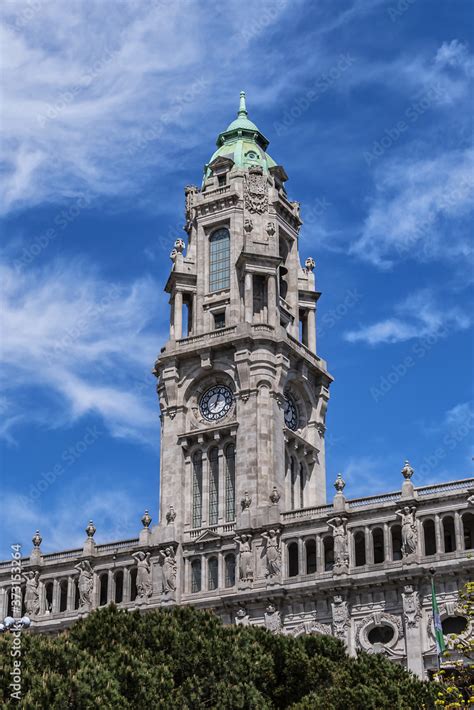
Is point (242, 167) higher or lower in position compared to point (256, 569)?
higher

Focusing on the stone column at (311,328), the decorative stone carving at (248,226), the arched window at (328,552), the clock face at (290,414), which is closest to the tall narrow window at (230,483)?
the clock face at (290,414)

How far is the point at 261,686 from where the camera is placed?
63500mm

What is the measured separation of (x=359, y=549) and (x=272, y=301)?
2286cm

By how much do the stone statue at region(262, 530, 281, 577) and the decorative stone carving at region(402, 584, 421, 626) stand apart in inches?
393

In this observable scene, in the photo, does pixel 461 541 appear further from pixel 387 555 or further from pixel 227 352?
pixel 227 352

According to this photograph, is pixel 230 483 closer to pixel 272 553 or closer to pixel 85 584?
pixel 272 553

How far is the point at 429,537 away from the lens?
8544cm

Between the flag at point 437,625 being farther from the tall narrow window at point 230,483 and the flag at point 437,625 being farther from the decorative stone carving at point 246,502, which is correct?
the tall narrow window at point 230,483

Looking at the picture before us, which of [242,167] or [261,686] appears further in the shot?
[242,167]

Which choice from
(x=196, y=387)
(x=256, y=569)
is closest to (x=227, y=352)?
(x=196, y=387)

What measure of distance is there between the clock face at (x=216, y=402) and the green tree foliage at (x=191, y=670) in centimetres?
3147

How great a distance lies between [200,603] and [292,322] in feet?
87.4

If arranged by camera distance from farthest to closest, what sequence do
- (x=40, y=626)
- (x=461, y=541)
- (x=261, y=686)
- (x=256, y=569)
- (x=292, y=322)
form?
(x=292, y=322)
(x=40, y=626)
(x=256, y=569)
(x=461, y=541)
(x=261, y=686)

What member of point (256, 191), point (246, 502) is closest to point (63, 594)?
point (246, 502)
